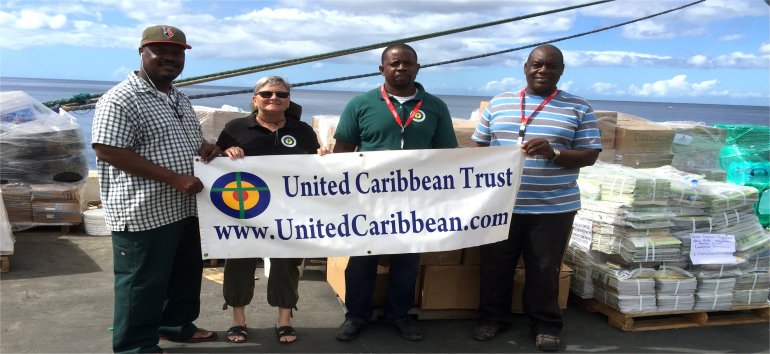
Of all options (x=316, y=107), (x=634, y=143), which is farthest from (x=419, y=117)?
(x=316, y=107)

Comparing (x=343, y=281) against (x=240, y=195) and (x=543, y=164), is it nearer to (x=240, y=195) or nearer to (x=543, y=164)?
(x=240, y=195)

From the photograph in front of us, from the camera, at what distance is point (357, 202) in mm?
3709

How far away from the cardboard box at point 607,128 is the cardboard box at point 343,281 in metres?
2.54

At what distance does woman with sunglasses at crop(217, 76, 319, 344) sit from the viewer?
3.63 metres

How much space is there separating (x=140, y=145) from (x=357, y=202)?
128 centimetres

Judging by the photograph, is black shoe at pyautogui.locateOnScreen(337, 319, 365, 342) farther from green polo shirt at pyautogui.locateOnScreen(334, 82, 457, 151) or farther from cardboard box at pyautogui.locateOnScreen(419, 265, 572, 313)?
green polo shirt at pyautogui.locateOnScreen(334, 82, 457, 151)

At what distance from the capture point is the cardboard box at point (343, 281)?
4.41 metres

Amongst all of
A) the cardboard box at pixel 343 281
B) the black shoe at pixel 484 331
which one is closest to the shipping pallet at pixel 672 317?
the black shoe at pixel 484 331

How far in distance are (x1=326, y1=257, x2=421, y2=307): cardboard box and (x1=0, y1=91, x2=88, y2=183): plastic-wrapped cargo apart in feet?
12.4

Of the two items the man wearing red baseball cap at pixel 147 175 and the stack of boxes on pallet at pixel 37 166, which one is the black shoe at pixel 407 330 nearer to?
the man wearing red baseball cap at pixel 147 175

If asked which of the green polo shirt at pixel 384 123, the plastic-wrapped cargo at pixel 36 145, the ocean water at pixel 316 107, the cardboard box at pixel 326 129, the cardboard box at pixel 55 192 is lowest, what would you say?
the ocean water at pixel 316 107

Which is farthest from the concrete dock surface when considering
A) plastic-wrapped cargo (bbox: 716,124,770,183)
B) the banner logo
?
plastic-wrapped cargo (bbox: 716,124,770,183)

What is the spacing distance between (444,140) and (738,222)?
8.27ft

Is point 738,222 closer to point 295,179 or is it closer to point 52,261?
point 295,179
